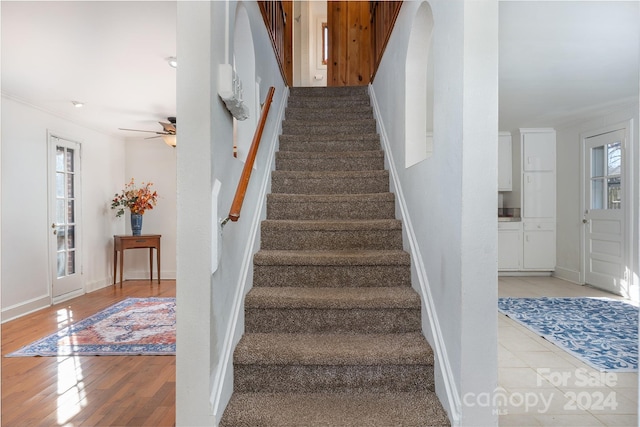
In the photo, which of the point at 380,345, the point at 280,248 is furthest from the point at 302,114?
the point at 380,345

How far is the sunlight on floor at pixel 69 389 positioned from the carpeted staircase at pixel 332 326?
1097 millimetres

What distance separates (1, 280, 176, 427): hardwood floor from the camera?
2.05 metres

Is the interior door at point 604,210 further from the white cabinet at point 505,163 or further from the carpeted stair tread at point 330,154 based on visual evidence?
the carpeted stair tread at point 330,154

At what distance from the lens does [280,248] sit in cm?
256

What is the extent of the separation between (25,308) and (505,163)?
690 centimetres

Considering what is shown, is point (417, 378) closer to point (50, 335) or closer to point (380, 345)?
point (380, 345)

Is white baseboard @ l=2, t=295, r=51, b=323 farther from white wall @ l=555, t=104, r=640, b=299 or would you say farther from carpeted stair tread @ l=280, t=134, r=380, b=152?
white wall @ l=555, t=104, r=640, b=299

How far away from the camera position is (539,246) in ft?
19.5

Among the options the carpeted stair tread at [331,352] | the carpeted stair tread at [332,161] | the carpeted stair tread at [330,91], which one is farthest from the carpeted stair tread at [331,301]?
the carpeted stair tread at [330,91]

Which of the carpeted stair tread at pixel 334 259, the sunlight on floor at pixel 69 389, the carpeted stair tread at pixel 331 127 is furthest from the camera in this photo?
the carpeted stair tread at pixel 331 127

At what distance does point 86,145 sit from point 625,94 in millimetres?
6772

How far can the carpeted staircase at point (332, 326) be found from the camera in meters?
1.66

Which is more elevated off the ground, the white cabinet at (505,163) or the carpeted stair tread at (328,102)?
the carpeted stair tread at (328,102)

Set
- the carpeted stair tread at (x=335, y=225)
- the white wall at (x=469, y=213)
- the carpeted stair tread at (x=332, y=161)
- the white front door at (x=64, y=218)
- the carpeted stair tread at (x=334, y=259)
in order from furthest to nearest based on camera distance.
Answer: the white front door at (x=64, y=218), the carpeted stair tread at (x=332, y=161), the carpeted stair tread at (x=335, y=225), the carpeted stair tread at (x=334, y=259), the white wall at (x=469, y=213)
